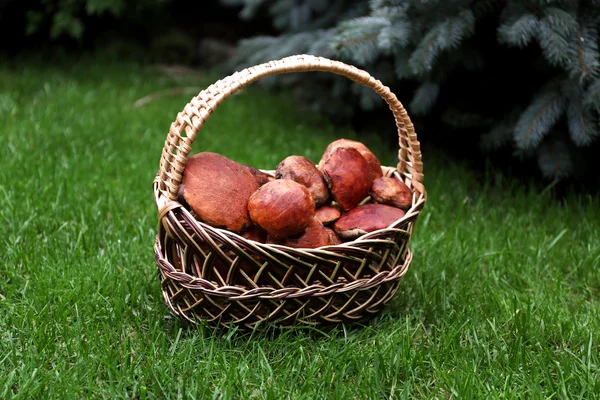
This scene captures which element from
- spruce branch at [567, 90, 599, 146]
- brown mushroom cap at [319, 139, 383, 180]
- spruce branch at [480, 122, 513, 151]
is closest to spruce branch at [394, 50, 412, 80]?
spruce branch at [480, 122, 513, 151]

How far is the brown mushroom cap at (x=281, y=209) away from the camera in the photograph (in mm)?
1547

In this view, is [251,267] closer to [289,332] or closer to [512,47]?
[289,332]

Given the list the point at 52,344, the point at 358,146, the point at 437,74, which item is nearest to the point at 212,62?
the point at 437,74

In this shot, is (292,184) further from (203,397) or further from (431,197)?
(431,197)

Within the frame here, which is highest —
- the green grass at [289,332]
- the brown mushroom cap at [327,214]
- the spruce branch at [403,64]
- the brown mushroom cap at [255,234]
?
the spruce branch at [403,64]

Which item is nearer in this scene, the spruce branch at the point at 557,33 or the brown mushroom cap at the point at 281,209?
the brown mushroom cap at the point at 281,209

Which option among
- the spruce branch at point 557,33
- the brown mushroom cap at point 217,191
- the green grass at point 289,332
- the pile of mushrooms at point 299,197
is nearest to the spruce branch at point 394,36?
the spruce branch at point 557,33

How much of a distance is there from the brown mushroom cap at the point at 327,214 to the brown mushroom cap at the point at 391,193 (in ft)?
0.43

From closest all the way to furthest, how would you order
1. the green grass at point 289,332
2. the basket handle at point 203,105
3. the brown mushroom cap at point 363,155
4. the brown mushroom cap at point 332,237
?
1. the green grass at point 289,332
2. the basket handle at point 203,105
3. the brown mushroom cap at point 332,237
4. the brown mushroom cap at point 363,155

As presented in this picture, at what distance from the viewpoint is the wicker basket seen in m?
1.51

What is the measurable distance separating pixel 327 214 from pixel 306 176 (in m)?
0.13

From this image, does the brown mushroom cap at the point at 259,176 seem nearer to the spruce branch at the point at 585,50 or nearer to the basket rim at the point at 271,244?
the basket rim at the point at 271,244

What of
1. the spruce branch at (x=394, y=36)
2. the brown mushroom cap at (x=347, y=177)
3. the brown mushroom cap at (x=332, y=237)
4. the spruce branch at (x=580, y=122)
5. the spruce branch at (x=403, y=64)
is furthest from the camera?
the spruce branch at (x=403, y=64)

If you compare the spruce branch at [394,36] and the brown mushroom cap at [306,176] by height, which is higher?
the spruce branch at [394,36]
